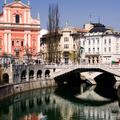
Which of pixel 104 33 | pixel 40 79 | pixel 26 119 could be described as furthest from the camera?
pixel 104 33

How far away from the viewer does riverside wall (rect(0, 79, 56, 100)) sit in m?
50.4

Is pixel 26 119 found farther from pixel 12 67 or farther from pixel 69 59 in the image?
pixel 69 59

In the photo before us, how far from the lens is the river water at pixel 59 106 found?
4319 cm

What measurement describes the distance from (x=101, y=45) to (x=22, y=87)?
31.0 m

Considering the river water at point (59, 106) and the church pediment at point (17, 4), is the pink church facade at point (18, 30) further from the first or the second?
the river water at point (59, 106)

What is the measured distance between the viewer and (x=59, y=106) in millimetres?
49844

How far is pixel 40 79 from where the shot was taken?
64.9 meters

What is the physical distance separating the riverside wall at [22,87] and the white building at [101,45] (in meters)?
19.6

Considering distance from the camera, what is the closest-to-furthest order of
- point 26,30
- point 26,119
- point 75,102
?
point 26,119 → point 75,102 → point 26,30

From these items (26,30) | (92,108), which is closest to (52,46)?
(26,30)

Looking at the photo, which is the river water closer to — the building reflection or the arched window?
the building reflection

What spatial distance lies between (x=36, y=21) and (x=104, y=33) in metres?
14.3

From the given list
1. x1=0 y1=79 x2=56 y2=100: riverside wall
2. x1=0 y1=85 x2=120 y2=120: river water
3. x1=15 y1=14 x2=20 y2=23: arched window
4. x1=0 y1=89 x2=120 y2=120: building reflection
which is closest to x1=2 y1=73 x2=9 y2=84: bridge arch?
x1=0 y1=79 x2=56 y2=100: riverside wall

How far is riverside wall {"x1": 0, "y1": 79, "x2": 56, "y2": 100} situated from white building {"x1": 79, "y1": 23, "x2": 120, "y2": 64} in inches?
772
